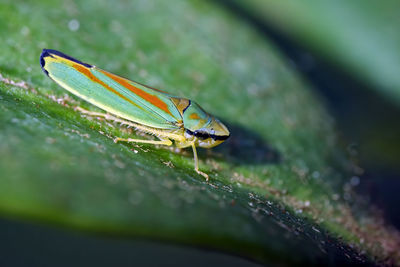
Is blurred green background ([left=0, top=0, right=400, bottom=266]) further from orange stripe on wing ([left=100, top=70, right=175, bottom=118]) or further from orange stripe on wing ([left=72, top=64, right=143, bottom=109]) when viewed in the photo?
orange stripe on wing ([left=100, top=70, right=175, bottom=118])

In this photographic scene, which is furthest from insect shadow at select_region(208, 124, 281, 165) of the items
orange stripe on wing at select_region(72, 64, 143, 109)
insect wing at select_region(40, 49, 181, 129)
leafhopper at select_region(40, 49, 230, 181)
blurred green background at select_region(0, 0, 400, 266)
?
orange stripe on wing at select_region(72, 64, 143, 109)

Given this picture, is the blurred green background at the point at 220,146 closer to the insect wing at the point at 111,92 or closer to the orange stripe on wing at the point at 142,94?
the insect wing at the point at 111,92

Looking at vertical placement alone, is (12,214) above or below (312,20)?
below

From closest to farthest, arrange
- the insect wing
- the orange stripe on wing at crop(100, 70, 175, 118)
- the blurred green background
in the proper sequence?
the blurred green background, the insect wing, the orange stripe on wing at crop(100, 70, 175, 118)

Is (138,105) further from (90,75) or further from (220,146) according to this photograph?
(220,146)

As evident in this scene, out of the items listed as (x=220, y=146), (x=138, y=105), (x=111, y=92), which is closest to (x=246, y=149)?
(x=220, y=146)

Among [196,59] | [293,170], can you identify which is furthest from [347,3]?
[293,170]

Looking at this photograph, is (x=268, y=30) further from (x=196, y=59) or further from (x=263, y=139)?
(x=263, y=139)
